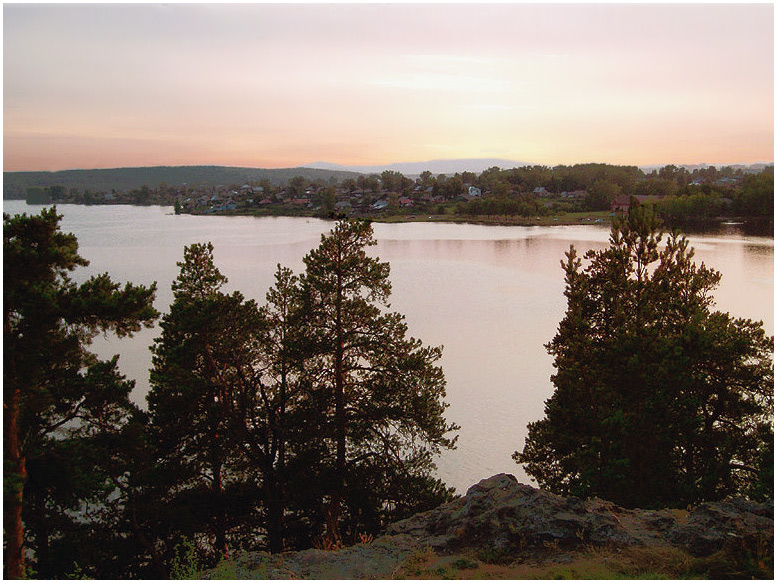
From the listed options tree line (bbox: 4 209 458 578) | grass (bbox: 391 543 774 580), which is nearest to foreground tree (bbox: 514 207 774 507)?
tree line (bbox: 4 209 458 578)

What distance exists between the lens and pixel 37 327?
26.0ft

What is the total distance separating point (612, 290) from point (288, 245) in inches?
1421

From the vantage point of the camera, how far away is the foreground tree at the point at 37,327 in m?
7.52

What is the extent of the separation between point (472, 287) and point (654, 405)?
21645mm

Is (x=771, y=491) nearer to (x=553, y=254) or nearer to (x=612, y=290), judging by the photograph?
(x=612, y=290)

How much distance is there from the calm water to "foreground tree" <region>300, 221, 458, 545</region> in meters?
2.39

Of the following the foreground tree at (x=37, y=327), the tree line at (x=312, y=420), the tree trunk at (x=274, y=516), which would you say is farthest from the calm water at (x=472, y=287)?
the tree trunk at (x=274, y=516)

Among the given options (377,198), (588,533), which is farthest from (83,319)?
(377,198)

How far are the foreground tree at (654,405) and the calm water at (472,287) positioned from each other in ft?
8.60

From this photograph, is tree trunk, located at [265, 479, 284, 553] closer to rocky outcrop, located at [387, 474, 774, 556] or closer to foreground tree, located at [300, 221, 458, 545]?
foreground tree, located at [300, 221, 458, 545]

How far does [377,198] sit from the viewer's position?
319ft

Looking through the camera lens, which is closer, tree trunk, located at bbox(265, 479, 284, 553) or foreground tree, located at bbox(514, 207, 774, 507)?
foreground tree, located at bbox(514, 207, 774, 507)

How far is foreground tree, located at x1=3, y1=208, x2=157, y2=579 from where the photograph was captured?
7.52m

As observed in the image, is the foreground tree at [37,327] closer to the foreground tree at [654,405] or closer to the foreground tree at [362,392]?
the foreground tree at [362,392]
